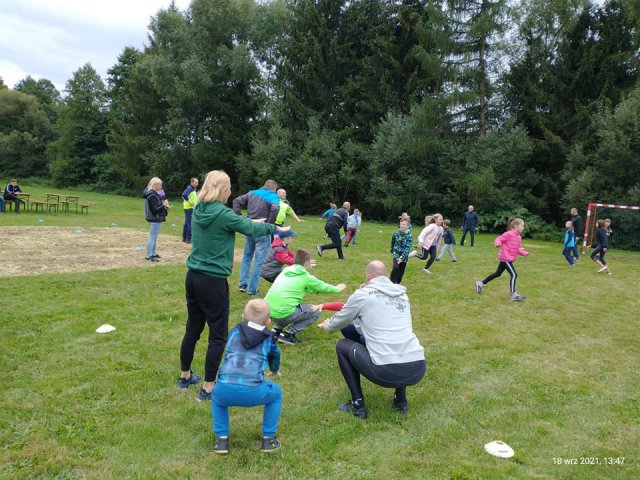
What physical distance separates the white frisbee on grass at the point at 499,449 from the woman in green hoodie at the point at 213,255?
2542mm

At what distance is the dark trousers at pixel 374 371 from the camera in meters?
4.21

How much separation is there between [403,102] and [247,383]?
107ft

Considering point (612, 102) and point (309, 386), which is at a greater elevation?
point (612, 102)

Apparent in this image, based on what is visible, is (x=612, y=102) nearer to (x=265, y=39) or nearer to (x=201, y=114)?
(x=265, y=39)

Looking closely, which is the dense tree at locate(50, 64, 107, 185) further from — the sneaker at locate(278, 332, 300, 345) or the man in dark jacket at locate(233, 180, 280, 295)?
the sneaker at locate(278, 332, 300, 345)

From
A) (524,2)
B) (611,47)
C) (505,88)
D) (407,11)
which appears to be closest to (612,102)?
(611,47)

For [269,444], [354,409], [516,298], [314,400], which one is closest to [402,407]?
[354,409]

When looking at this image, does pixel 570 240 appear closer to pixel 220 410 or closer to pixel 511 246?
pixel 511 246

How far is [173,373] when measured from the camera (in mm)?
5090

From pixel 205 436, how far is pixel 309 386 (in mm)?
1404

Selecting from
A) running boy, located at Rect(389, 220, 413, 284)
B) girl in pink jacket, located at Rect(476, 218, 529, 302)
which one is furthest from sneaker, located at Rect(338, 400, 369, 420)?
girl in pink jacket, located at Rect(476, 218, 529, 302)

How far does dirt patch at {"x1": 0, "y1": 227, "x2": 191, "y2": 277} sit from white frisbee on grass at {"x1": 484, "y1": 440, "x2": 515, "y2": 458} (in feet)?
28.6

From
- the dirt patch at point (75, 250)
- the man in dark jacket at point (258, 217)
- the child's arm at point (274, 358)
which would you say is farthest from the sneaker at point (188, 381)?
the dirt patch at point (75, 250)

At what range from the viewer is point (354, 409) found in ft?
14.5
